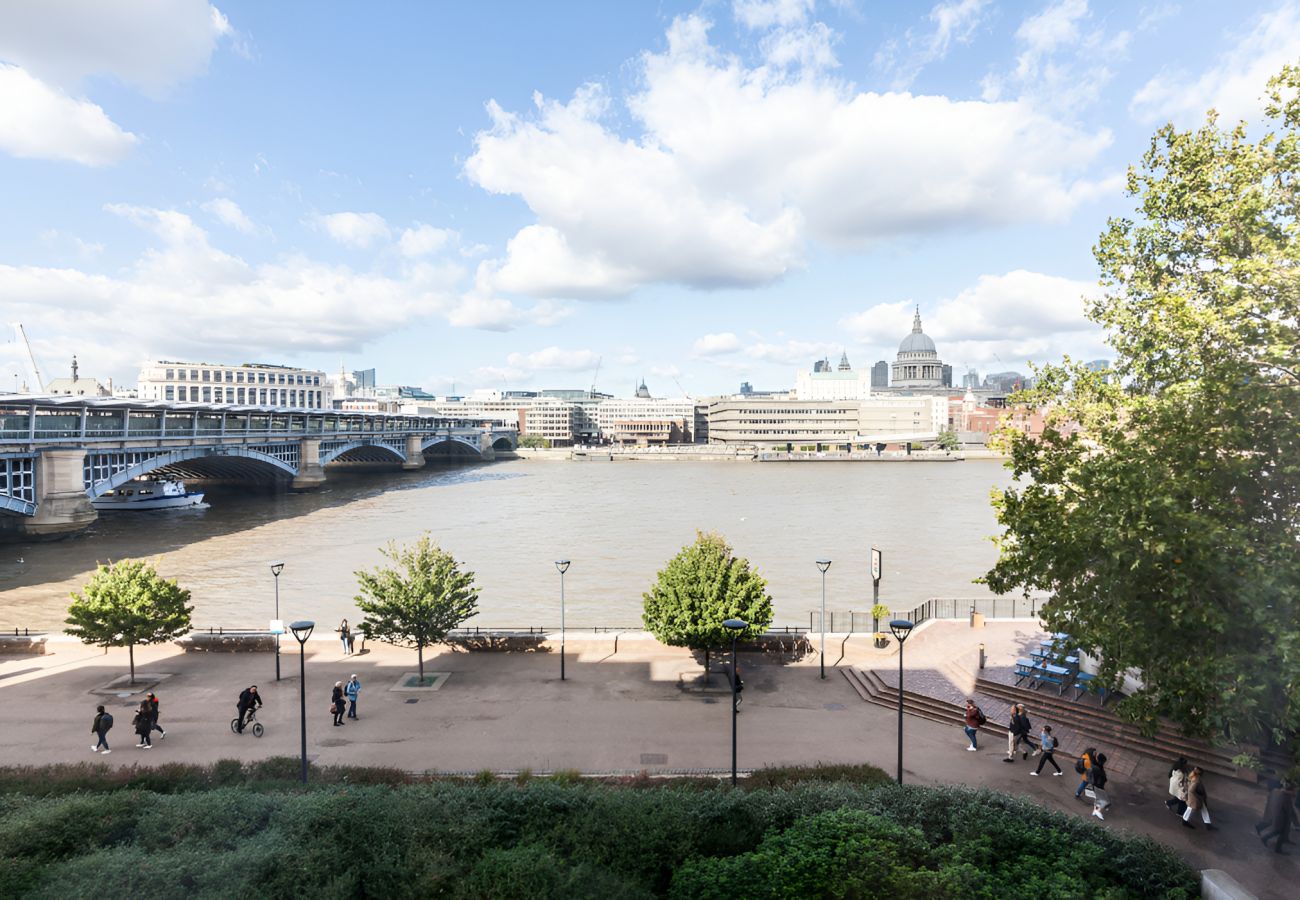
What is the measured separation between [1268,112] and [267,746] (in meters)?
24.4

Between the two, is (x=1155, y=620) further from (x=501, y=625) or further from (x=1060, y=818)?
(x=501, y=625)

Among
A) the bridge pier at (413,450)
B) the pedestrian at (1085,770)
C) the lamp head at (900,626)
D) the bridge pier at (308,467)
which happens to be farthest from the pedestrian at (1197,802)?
the bridge pier at (413,450)

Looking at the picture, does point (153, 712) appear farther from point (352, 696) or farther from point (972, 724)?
point (972, 724)

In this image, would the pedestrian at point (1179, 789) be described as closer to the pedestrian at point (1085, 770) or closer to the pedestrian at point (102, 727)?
the pedestrian at point (1085, 770)

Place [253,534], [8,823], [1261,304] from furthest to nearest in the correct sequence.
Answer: [253,534] → [1261,304] → [8,823]

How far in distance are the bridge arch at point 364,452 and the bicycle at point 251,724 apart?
66588 millimetres

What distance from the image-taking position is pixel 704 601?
18766 millimetres

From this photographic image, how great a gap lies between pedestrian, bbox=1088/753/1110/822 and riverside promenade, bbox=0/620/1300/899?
9.3 inches

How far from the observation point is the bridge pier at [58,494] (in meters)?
41.8

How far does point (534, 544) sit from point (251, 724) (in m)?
27.9

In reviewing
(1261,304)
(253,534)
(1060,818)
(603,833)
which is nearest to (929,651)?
(1060,818)

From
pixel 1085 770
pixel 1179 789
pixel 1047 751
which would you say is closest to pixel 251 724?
pixel 1047 751

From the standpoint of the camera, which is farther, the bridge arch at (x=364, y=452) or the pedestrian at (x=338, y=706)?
the bridge arch at (x=364, y=452)

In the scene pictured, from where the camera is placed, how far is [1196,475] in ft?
34.2
